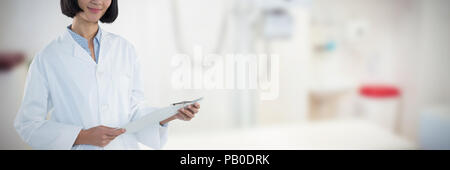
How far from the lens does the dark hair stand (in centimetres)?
64

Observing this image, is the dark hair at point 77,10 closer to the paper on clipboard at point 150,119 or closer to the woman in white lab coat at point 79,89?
the woman in white lab coat at point 79,89

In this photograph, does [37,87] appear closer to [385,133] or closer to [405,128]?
[385,133]

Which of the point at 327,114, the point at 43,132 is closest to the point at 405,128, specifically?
the point at 327,114

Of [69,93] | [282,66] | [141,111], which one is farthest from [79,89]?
[282,66]

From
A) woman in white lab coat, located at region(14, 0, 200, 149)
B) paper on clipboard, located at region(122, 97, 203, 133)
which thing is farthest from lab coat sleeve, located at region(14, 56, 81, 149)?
paper on clipboard, located at region(122, 97, 203, 133)

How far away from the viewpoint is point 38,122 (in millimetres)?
624

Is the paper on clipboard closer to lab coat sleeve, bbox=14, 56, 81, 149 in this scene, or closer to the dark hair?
lab coat sleeve, bbox=14, 56, 81, 149

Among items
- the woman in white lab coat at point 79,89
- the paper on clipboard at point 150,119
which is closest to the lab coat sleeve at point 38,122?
the woman in white lab coat at point 79,89

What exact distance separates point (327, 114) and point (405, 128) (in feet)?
1.22

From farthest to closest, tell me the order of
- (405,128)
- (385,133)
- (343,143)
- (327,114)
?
(327,114), (405,128), (385,133), (343,143)

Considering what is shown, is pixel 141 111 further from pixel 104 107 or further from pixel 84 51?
pixel 84 51

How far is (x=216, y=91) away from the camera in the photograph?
2.94 feet
